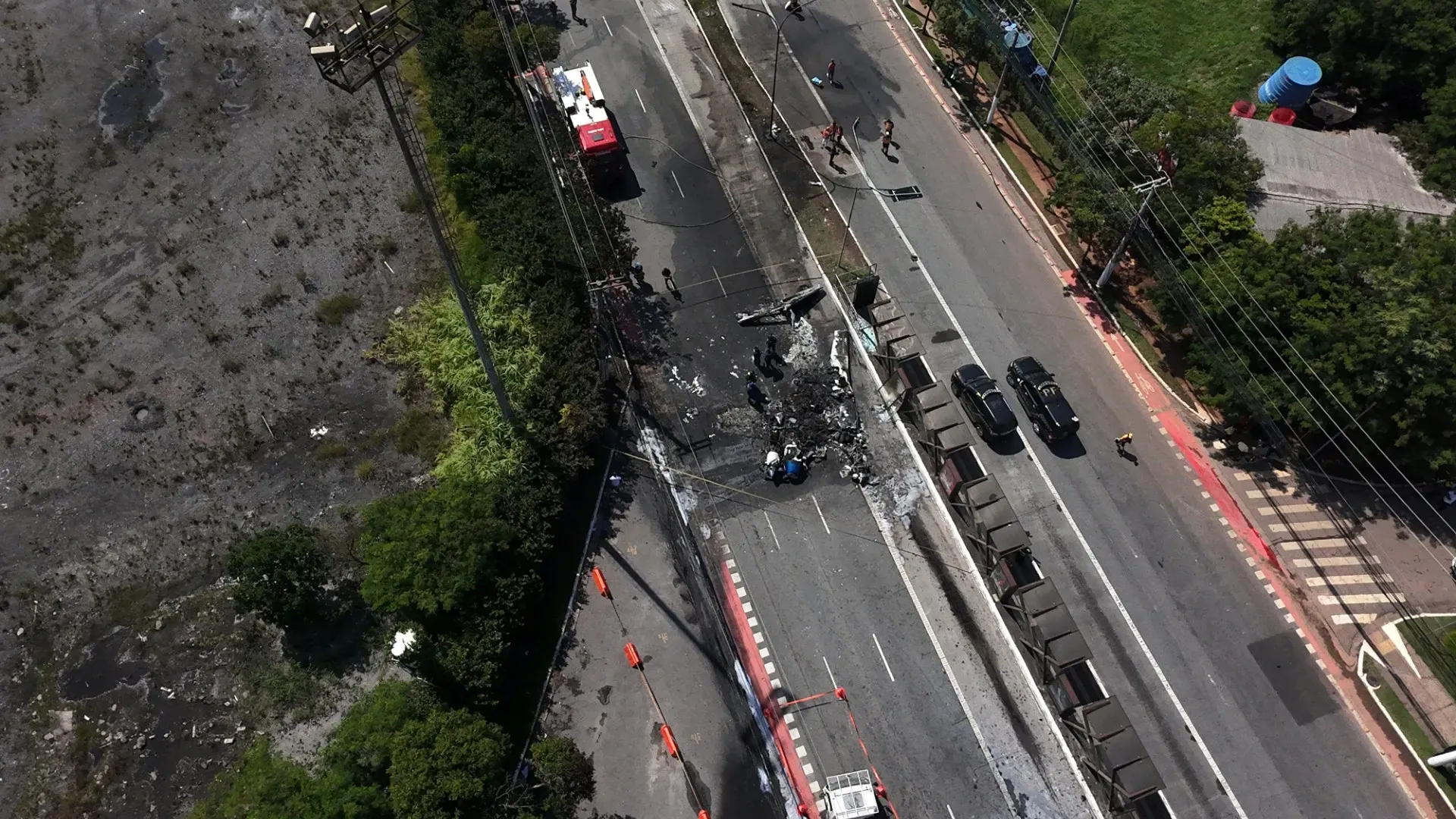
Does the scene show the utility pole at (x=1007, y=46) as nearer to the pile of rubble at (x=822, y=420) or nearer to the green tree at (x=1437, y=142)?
the pile of rubble at (x=822, y=420)

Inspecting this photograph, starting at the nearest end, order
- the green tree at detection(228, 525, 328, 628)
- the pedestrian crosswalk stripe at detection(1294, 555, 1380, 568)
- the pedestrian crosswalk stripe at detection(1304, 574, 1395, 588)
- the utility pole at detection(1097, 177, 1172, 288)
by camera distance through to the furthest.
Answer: the green tree at detection(228, 525, 328, 628) → the pedestrian crosswalk stripe at detection(1304, 574, 1395, 588) → the pedestrian crosswalk stripe at detection(1294, 555, 1380, 568) → the utility pole at detection(1097, 177, 1172, 288)

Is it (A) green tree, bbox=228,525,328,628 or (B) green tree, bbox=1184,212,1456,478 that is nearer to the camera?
(A) green tree, bbox=228,525,328,628

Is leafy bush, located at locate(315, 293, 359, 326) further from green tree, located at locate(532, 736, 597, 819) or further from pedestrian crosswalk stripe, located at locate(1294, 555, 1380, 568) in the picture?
pedestrian crosswalk stripe, located at locate(1294, 555, 1380, 568)

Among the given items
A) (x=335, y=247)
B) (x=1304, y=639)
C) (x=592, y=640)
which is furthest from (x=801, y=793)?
(x=335, y=247)

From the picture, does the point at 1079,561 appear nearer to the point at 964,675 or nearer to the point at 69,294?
the point at 964,675

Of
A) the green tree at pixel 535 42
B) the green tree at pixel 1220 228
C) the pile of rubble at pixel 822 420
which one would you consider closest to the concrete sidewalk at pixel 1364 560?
the green tree at pixel 1220 228

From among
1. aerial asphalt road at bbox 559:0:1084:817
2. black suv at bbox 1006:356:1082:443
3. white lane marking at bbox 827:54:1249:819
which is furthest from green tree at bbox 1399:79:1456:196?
aerial asphalt road at bbox 559:0:1084:817
